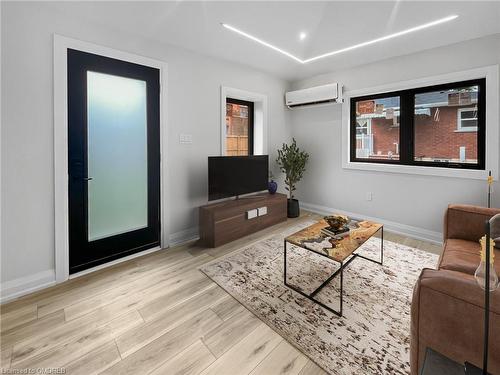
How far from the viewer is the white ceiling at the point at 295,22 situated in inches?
88.7

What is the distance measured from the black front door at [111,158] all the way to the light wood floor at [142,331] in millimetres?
451

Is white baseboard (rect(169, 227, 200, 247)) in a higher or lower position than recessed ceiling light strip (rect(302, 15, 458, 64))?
lower

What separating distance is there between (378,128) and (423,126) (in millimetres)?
580

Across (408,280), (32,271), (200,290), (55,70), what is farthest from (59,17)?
(408,280)

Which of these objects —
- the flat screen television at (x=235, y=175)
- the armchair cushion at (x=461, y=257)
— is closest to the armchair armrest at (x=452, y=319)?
the armchair cushion at (x=461, y=257)

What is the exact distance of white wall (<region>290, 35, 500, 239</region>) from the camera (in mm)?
2953

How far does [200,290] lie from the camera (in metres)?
2.22

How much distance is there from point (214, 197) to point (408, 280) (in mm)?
2318

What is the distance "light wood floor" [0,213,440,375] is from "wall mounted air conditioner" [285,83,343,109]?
328 cm

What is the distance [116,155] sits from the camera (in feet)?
8.82

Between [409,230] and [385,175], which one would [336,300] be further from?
[385,175]

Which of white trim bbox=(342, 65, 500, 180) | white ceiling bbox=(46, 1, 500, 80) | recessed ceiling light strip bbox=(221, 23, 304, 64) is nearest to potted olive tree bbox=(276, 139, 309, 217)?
white trim bbox=(342, 65, 500, 180)

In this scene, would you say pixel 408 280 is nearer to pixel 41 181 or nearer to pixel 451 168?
pixel 451 168

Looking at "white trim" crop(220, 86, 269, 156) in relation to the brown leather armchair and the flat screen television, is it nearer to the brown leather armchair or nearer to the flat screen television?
the flat screen television
